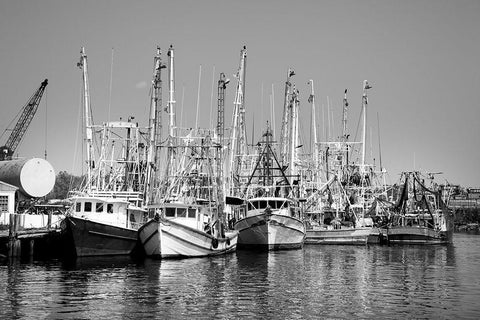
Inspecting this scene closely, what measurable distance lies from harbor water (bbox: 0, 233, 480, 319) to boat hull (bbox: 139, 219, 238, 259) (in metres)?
1.05

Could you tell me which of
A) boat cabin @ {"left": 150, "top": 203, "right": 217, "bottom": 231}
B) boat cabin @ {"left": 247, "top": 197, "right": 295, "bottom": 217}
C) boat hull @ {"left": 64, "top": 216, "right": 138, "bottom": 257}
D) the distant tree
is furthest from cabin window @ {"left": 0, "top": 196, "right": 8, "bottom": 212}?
the distant tree

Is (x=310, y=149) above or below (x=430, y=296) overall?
above

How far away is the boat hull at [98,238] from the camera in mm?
43000

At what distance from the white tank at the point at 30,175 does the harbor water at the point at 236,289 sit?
27249 mm

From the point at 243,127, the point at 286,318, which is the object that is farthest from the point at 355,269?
the point at 243,127

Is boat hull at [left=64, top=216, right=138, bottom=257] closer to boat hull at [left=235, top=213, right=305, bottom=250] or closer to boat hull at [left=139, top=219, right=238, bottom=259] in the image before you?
boat hull at [left=139, top=219, right=238, bottom=259]

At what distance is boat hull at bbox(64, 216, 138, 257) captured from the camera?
43.0 m

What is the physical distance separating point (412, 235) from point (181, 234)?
127 feet

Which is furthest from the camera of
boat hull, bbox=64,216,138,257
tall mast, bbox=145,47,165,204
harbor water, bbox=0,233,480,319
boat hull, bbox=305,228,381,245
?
boat hull, bbox=305,228,381,245

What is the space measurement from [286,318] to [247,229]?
32163mm

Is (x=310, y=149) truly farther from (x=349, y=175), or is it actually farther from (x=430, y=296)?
(x=430, y=296)

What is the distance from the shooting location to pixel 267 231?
2169 inches

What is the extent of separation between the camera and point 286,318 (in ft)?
79.3

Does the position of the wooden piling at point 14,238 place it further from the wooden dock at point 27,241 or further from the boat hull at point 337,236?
the boat hull at point 337,236
